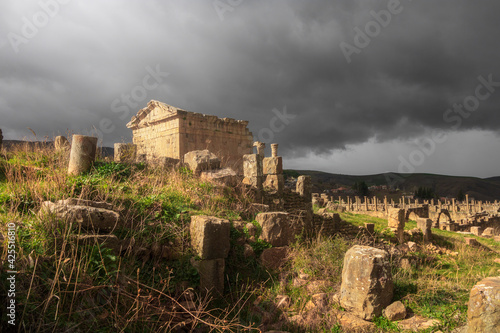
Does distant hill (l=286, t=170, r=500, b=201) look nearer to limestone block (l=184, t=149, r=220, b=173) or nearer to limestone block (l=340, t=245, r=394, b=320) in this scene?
limestone block (l=184, t=149, r=220, b=173)

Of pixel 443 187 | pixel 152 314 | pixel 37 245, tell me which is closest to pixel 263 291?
pixel 152 314

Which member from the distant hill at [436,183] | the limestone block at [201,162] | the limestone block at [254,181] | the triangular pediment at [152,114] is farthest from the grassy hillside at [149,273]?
the distant hill at [436,183]

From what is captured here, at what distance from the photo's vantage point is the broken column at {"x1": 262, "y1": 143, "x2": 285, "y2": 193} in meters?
11.2

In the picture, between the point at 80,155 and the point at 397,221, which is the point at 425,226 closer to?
the point at 397,221

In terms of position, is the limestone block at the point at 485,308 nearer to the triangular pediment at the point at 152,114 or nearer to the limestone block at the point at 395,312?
the limestone block at the point at 395,312

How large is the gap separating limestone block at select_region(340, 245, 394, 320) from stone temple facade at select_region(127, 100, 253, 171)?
10.2 metres

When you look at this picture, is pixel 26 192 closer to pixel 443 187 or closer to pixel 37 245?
pixel 37 245

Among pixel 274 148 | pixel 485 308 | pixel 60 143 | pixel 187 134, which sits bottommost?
pixel 485 308

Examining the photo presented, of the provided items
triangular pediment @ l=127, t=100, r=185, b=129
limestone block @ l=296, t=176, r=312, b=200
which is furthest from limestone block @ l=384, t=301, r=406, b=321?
triangular pediment @ l=127, t=100, r=185, b=129

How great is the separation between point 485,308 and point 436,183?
259 feet

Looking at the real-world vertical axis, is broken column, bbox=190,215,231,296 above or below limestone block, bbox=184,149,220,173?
below

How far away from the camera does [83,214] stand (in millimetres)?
4375

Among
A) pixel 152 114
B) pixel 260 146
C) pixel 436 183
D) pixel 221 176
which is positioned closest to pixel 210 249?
pixel 221 176

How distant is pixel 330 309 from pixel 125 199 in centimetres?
393
